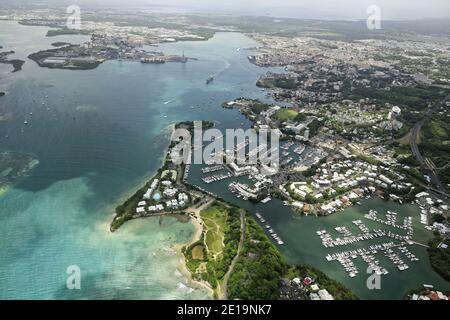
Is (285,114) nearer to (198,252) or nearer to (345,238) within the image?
(345,238)

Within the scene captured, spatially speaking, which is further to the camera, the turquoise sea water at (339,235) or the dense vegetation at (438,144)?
the dense vegetation at (438,144)

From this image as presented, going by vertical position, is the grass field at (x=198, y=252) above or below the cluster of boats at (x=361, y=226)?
below

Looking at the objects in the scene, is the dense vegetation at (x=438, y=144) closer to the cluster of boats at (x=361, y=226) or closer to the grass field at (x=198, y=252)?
the cluster of boats at (x=361, y=226)

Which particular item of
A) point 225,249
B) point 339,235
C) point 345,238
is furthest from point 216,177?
point 345,238

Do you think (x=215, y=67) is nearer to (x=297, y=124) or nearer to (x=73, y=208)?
(x=297, y=124)

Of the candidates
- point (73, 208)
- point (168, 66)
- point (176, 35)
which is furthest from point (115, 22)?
point (73, 208)

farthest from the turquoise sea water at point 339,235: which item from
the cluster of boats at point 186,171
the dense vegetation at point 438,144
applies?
the dense vegetation at point 438,144

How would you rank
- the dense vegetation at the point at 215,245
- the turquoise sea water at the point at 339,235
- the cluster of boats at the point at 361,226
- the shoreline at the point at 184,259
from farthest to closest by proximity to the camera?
the cluster of boats at the point at 361,226 < the turquoise sea water at the point at 339,235 < the dense vegetation at the point at 215,245 < the shoreline at the point at 184,259

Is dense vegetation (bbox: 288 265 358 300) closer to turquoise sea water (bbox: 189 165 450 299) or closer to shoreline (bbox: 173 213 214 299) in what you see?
turquoise sea water (bbox: 189 165 450 299)
